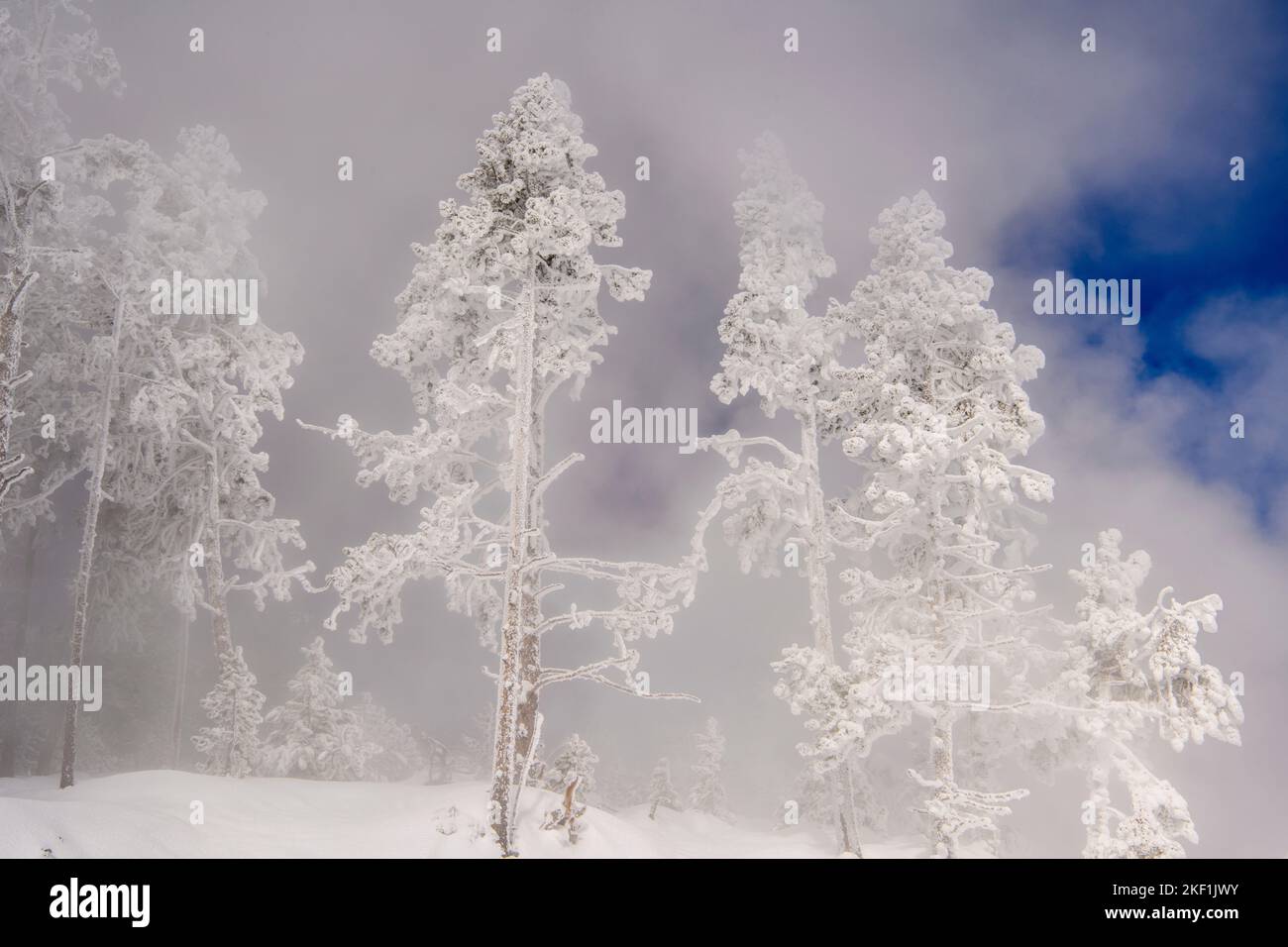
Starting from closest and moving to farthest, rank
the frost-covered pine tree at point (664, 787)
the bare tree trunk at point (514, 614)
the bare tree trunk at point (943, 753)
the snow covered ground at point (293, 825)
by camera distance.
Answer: the snow covered ground at point (293, 825), the bare tree trunk at point (514, 614), the bare tree trunk at point (943, 753), the frost-covered pine tree at point (664, 787)

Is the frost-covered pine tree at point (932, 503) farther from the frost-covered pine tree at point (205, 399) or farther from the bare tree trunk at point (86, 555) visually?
the bare tree trunk at point (86, 555)

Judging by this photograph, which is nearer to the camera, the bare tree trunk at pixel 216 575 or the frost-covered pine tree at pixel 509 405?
the frost-covered pine tree at pixel 509 405

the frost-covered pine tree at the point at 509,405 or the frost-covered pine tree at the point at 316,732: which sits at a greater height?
the frost-covered pine tree at the point at 509,405

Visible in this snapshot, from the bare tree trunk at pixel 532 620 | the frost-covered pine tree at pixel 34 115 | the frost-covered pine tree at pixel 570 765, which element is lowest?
the frost-covered pine tree at pixel 570 765

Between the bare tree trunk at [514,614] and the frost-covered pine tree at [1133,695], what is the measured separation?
412 inches

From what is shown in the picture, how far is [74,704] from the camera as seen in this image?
54.7ft

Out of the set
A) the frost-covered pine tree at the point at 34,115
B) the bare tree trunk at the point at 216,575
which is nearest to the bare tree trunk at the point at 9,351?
the frost-covered pine tree at the point at 34,115

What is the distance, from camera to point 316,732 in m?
25.3

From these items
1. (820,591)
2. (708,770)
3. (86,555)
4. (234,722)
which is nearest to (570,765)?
(820,591)

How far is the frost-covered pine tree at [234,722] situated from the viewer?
18.9 metres

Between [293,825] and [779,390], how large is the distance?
14068mm
